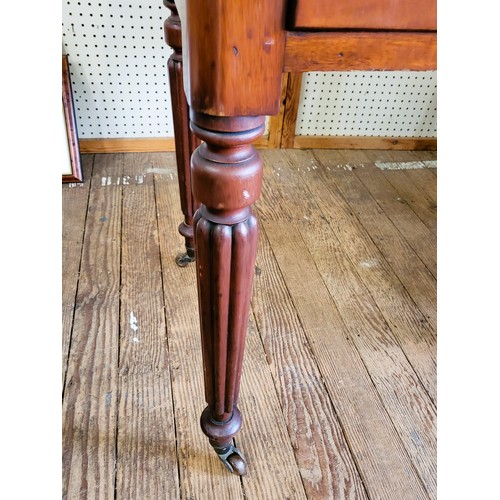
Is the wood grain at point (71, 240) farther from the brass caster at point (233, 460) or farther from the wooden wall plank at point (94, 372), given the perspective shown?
the brass caster at point (233, 460)

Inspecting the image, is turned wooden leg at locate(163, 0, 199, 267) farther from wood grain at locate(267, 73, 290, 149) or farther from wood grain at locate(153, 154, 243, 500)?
wood grain at locate(267, 73, 290, 149)

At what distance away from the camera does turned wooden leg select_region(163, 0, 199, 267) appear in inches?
30.1

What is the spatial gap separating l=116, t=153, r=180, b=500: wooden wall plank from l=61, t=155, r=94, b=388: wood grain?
94 mm

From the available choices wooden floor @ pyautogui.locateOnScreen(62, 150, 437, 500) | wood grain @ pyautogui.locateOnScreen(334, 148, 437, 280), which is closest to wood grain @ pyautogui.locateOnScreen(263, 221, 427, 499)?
wooden floor @ pyautogui.locateOnScreen(62, 150, 437, 500)

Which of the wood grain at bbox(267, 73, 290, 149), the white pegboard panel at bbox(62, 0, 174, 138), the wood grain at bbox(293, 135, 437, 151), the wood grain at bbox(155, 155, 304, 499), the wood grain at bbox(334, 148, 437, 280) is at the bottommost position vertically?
the wood grain at bbox(155, 155, 304, 499)

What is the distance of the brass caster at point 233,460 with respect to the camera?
0.67 m

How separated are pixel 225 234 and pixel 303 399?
0.45m

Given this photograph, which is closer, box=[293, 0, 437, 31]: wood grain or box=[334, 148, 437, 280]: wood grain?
box=[293, 0, 437, 31]: wood grain

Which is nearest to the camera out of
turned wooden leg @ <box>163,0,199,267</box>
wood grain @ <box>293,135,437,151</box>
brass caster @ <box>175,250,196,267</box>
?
turned wooden leg @ <box>163,0,199,267</box>

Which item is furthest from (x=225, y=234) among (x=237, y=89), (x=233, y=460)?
(x=233, y=460)

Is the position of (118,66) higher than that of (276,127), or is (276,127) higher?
(118,66)

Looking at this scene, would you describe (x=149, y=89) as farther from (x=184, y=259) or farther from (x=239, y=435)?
(x=239, y=435)

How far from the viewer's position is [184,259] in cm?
103

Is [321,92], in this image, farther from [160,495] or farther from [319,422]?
[160,495]
